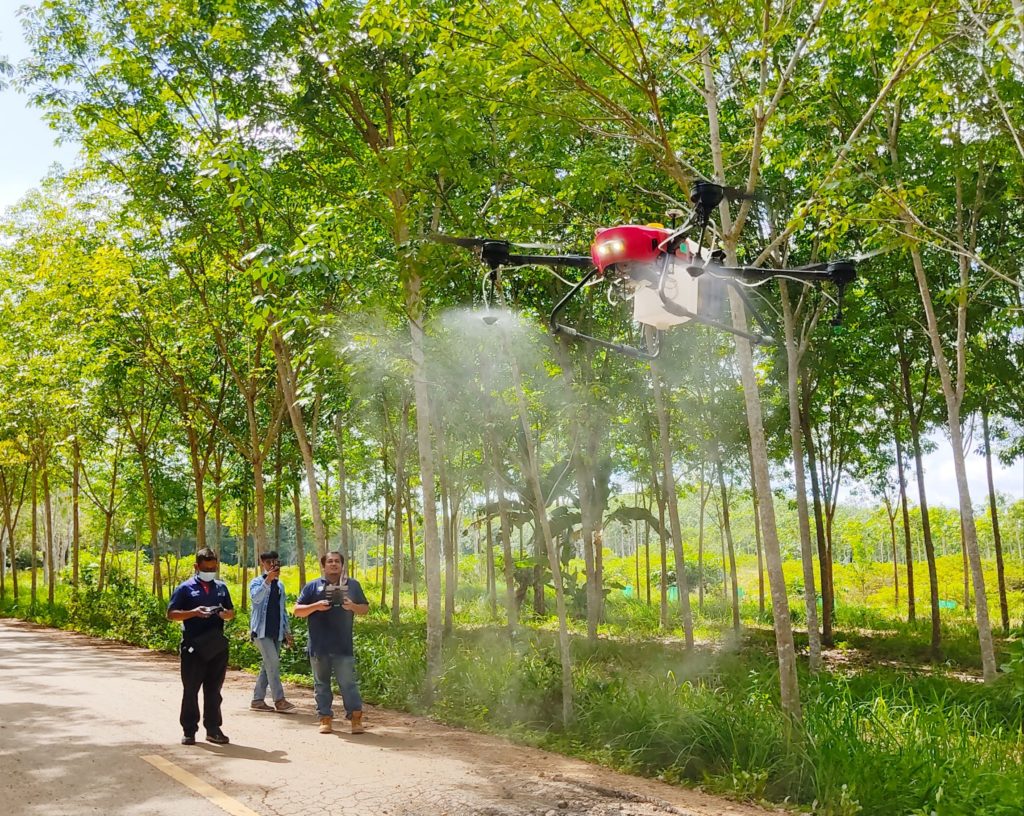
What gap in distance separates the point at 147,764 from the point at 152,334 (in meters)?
11.5

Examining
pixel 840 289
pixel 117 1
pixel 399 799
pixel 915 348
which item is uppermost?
pixel 117 1

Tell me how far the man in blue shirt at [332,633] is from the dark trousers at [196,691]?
924 millimetres

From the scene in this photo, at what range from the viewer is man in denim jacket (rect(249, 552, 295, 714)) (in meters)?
9.28

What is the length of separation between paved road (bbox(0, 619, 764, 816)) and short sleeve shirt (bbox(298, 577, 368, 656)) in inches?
Result: 32.0

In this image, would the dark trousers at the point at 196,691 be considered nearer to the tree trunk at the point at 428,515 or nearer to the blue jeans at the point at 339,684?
the blue jeans at the point at 339,684

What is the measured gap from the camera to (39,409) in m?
22.2

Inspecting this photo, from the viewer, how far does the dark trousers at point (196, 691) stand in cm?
737

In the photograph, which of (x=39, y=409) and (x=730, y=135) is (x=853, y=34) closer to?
(x=730, y=135)

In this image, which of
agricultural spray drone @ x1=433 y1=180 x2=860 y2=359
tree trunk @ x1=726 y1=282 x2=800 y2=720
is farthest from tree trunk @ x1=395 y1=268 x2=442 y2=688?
agricultural spray drone @ x1=433 y1=180 x2=860 y2=359

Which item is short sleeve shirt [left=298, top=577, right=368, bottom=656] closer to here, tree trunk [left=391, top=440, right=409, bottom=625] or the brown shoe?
the brown shoe

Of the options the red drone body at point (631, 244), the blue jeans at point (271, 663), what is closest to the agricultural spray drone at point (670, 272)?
the red drone body at point (631, 244)

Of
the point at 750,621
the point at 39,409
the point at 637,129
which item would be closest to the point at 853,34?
the point at 637,129

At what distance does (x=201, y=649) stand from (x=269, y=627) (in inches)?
78.6

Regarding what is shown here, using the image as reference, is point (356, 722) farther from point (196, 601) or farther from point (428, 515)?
point (428, 515)
